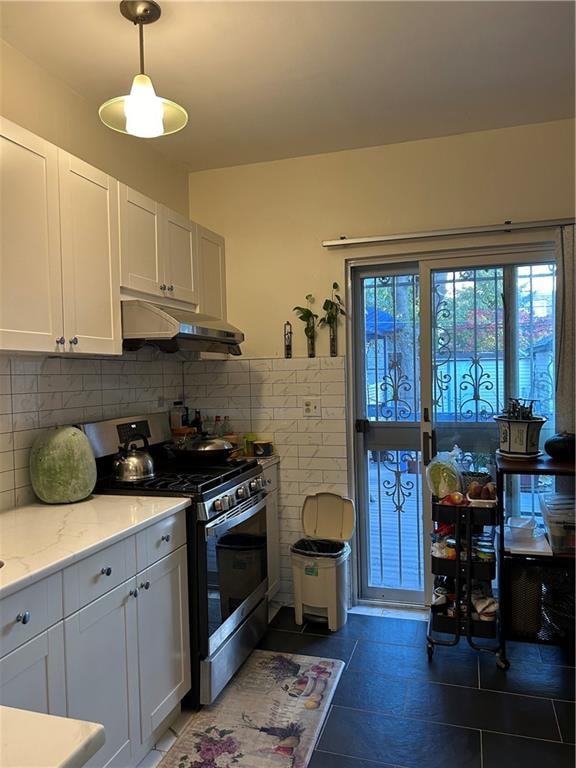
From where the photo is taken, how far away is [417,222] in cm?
297

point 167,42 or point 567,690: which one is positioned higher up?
point 167,42

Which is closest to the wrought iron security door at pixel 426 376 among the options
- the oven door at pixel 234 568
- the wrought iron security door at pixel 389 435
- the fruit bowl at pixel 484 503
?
the wrought iron security door at pixel 389 435

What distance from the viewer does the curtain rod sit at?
2730 mm

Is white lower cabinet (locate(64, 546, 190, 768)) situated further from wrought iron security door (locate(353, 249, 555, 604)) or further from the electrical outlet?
wrought iron security door (locate(353, 249, 555, 604))

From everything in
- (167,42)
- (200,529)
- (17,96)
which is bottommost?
(200,529)

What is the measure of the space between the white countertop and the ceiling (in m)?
2.07

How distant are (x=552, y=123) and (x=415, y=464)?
197 centimetres

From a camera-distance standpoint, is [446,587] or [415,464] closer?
[446,587]

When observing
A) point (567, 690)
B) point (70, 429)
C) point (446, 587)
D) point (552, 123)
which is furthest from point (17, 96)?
point (567, 690)

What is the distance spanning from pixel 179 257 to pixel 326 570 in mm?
1843

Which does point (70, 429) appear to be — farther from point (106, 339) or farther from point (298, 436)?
point (298, 436)

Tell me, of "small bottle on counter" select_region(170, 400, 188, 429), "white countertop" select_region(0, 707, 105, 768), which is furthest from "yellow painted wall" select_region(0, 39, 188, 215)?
"white countertop" select_region(0, 707, 105, 768)

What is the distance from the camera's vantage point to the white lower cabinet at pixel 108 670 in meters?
1.52

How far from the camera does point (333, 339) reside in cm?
310
